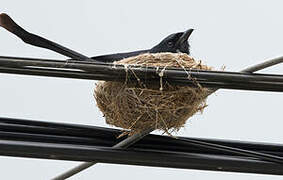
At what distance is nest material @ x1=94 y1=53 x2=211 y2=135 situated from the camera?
108 inches

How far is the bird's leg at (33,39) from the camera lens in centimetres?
262

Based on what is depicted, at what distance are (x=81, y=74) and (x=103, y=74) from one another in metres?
0.09

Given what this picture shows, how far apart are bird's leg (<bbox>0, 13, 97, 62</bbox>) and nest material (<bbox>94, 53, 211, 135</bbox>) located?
0.25 meters

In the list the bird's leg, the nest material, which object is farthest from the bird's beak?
the bird's leg

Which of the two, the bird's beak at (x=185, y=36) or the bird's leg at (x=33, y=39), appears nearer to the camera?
the bird's leg at (x=33, y=39)

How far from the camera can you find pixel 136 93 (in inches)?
108

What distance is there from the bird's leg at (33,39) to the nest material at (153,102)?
0.25 meters

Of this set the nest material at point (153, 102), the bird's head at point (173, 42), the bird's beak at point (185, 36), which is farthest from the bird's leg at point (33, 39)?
the bird's beak at point (185, 36)

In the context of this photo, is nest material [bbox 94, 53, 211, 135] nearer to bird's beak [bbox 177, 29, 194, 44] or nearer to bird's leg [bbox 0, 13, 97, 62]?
bird's leg [bbox 0, 13, 97, 62]

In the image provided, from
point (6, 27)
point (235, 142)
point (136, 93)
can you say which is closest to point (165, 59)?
point (136, 93)

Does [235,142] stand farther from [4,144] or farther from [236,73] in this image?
[4,144]

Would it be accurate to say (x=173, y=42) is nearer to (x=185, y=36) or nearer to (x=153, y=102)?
(x=185, y=36)

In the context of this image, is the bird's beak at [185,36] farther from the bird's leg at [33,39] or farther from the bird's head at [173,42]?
the bird's leg at [33,39]

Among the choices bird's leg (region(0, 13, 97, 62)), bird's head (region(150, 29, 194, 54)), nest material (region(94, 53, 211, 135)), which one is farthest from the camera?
bird's head (region(150, 29, 194, 54))
